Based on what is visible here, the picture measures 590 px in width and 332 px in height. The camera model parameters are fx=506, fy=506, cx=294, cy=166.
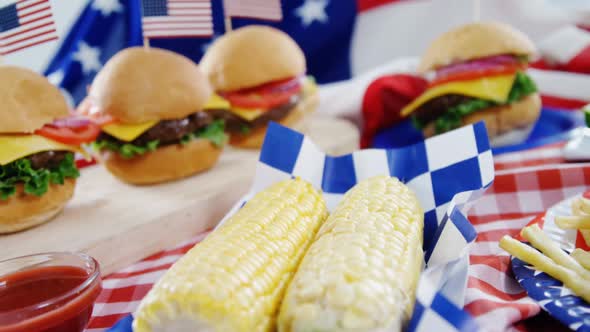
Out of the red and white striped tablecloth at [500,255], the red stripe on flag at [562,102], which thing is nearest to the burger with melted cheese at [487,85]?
the red and white striped tablecloth at [500,255]

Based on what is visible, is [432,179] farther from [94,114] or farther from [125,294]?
[94,114]

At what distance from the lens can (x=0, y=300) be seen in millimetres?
1274

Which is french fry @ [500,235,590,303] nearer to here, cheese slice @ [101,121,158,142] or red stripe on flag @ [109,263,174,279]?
red stripe on flag @ [109,263,174,279]

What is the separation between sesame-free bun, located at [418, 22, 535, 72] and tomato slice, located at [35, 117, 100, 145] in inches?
74.2

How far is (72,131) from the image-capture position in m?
2.01

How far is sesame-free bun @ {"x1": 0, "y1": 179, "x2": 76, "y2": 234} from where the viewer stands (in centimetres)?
177

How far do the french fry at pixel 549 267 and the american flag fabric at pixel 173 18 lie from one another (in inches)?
67.8

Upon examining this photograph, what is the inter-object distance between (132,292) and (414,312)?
3.15 ft

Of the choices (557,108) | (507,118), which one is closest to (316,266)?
(507,118)

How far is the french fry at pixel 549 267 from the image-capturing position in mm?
1126

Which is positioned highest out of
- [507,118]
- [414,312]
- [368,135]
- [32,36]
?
[32,36]

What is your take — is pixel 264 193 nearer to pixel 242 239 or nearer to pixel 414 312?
pixel 242 239

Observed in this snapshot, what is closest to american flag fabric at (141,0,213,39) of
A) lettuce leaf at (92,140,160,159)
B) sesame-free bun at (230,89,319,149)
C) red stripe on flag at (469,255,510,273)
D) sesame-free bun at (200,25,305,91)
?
sesame-free bun at (200,25,305,91)

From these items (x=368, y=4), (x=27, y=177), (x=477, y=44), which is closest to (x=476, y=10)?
(x=368, y=4)
